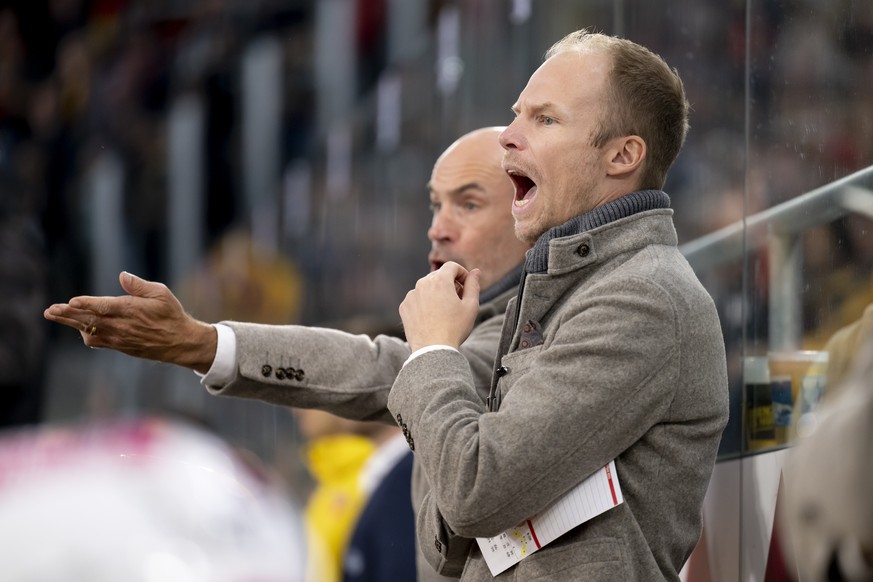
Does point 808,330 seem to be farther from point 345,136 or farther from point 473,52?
point 345,136

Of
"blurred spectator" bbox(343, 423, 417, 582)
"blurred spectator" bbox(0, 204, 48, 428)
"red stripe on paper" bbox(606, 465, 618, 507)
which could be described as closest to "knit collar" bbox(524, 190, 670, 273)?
"red stripe on paper" bbox(606, 465, 618, 507)

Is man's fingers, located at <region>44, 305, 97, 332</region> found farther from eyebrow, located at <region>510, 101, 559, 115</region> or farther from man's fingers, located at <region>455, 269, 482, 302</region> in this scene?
eyebrow, located at <region>510, 101, 559, 115</region>

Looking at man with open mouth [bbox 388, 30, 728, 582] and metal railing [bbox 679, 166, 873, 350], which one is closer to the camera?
man with open mouth [bbox 388, 30, 728, 582]

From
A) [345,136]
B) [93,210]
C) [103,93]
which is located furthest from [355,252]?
[103,93]

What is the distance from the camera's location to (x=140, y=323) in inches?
67.1

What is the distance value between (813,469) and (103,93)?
7.78 meters

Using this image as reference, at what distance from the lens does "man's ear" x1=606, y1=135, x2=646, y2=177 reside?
155 centimetres

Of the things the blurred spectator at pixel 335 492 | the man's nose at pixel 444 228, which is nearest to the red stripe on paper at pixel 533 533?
the man's nose at pixel 444 228

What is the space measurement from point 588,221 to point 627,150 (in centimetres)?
10

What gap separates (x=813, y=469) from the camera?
0.84 metres

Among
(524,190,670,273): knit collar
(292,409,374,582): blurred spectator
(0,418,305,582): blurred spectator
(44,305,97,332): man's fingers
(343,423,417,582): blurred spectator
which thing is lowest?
(292,409,374,582): blurred spectator

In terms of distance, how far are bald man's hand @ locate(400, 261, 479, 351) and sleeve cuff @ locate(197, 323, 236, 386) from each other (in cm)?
40

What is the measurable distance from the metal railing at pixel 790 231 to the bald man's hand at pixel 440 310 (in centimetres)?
49

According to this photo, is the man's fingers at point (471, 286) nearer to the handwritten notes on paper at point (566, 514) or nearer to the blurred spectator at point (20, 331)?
the handwritten notes on paper at point (566, 514)
